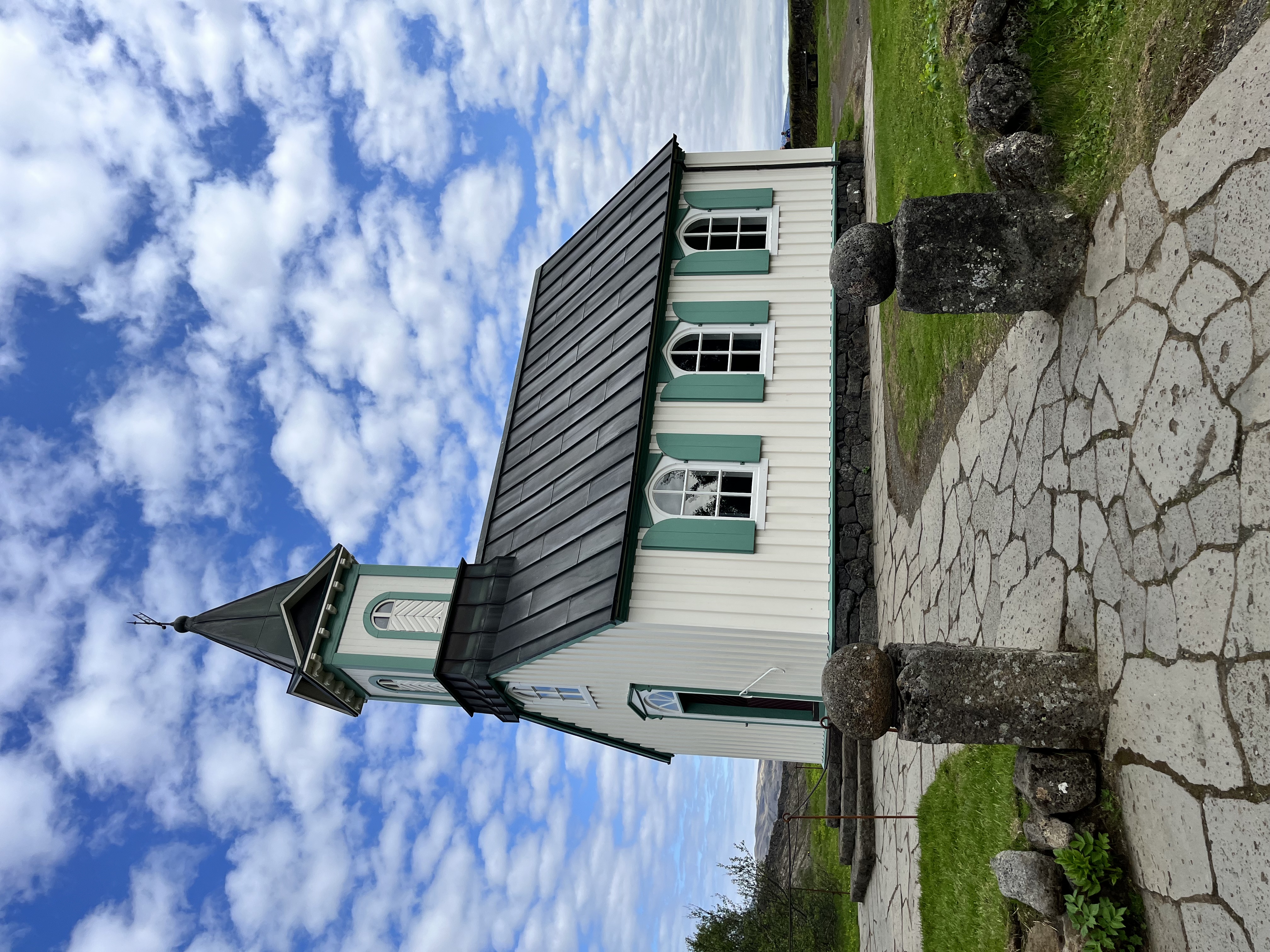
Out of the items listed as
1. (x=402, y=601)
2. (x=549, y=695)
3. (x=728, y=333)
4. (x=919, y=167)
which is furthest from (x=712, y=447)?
(x=402, y=601)

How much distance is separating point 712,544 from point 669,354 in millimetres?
3049

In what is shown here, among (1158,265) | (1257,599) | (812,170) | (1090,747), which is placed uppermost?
(812,170)

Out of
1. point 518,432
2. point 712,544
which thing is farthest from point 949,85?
point 518,432

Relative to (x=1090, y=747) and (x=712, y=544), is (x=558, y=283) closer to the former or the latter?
(x=712, y=544)

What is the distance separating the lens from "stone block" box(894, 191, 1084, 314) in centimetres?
415

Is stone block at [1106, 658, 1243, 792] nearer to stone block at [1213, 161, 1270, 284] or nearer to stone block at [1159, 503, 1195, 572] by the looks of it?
stone block at [1159, 503, 1195, 572]

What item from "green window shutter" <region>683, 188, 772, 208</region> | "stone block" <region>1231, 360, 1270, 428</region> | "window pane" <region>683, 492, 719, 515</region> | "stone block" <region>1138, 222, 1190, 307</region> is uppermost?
"green window shutter" <region>683, 188, 772, 208</region>

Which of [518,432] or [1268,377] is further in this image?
[518,432]

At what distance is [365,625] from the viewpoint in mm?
11234

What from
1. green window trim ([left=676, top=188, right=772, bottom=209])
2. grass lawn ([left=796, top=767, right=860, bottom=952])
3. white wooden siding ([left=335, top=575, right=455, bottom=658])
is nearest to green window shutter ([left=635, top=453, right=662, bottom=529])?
white wooden siding ([left=335, top=575, right=455, bottom=658])

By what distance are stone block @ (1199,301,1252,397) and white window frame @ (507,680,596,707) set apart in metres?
8.05

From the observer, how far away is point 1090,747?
363cm

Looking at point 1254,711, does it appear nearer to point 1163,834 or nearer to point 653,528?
point 1163,834

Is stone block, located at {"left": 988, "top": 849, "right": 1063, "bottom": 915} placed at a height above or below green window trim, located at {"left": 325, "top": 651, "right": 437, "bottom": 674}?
below
